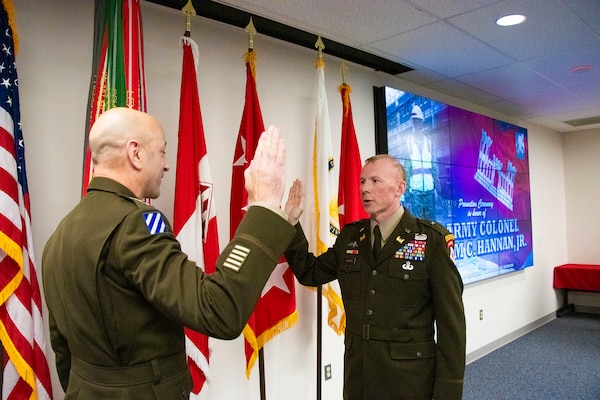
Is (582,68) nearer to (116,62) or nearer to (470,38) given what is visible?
(470,38)

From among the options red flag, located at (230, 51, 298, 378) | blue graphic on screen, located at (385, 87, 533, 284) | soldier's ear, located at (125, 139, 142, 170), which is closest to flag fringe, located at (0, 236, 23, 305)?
soldier's ear, located at (125, 139, 142, 170)

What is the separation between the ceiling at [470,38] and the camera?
2307 millimetres

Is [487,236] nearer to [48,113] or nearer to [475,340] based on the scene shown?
[475,340]

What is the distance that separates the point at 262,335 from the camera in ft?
7.39

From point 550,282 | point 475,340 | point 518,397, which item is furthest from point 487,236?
point 550,282

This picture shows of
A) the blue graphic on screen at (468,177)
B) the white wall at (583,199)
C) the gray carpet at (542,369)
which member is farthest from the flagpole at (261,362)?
the white wall at (583,199)

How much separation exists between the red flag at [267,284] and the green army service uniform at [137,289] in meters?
1.19

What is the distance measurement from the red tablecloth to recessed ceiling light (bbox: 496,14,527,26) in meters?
4.64

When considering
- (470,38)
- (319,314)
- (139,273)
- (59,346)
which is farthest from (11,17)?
(470,38)

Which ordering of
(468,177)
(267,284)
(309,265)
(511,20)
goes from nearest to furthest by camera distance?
(309,265)
(267,284)
(511,20)
(468,177)

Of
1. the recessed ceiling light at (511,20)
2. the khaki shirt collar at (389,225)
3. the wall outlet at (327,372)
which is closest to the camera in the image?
the khaki shirt collar at (389,225)

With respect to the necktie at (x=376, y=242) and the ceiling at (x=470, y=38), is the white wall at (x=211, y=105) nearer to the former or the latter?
the ceiling at (x=470, y=38)

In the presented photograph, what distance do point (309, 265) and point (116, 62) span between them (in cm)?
120

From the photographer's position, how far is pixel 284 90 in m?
2.76
